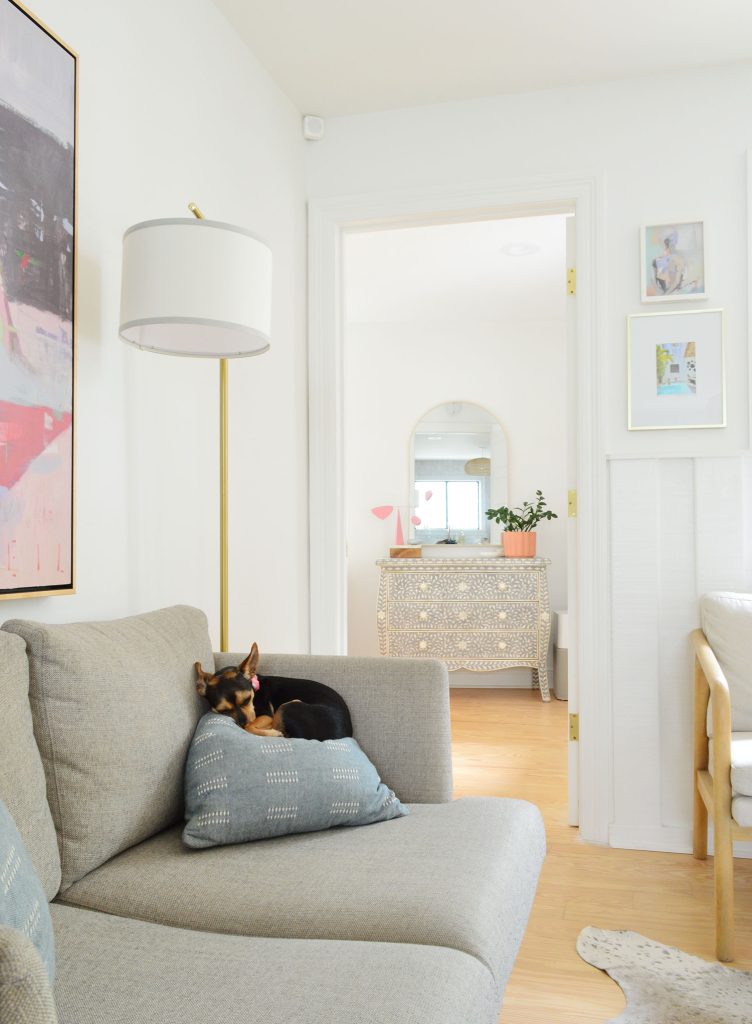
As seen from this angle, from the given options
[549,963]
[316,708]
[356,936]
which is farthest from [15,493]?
[549,963]

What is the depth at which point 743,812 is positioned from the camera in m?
2.24

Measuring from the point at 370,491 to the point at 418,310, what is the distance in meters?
1.29

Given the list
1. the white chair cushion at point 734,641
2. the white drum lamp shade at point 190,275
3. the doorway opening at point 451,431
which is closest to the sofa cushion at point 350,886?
the white drum lamp shade at point 190,275

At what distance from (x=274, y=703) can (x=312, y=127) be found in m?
2.30

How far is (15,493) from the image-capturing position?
1689mm

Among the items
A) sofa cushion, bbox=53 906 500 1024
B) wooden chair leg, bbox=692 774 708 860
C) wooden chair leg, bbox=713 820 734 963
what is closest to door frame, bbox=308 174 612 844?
wooden chair leg, bbox=692 774 708 860

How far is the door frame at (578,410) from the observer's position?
3.00 meters

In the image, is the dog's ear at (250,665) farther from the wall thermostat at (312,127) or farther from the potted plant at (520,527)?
the potted plant at (520,527)

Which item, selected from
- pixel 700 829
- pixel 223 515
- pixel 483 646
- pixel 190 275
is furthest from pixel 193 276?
pixel 483 646

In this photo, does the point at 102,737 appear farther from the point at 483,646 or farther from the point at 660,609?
the point at 483,646

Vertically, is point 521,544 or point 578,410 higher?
point 578,410

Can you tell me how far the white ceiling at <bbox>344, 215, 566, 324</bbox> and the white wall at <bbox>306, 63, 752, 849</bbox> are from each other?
2.82 ft

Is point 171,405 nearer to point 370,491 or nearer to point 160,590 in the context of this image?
point 160,590

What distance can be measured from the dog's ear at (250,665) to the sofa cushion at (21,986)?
1197 mm
